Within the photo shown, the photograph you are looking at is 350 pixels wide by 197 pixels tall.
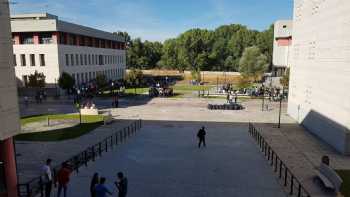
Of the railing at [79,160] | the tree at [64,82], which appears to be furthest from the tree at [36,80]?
the railing at [79,160]

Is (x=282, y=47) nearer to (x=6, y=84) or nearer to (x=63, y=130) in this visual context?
(x=63, y=130)

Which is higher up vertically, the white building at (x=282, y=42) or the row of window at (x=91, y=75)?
the white building at (x=282, y=42)

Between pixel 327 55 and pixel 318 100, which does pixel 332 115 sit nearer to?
pixel 318 100

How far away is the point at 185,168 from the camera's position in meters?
14.3

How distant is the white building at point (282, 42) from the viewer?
2611 inches

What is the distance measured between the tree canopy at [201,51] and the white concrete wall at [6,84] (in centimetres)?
8396

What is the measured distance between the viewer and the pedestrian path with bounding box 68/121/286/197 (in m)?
11.8

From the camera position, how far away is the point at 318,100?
2183 centimetres

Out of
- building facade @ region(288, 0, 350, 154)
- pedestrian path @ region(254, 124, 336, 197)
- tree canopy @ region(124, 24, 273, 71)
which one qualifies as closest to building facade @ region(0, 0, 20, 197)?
pedestrian path @ region(254, 124, 336, 197)

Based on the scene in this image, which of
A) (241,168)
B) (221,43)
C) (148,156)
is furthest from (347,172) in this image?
(221,43)

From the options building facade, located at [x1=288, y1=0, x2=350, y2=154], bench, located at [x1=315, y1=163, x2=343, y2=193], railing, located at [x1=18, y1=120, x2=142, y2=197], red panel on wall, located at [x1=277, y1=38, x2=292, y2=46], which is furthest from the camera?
red panel on wall, located at [x1=277, y1=38, x2=292, y2=46]

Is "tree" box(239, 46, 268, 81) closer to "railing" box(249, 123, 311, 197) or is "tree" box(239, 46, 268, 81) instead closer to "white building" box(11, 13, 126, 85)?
"white building" box(11, 13, 126, 85)

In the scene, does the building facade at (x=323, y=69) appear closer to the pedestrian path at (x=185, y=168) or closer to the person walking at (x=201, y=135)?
the pedestrian path at (x=185, y=168)

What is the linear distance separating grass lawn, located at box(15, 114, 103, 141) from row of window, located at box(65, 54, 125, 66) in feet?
74.3
